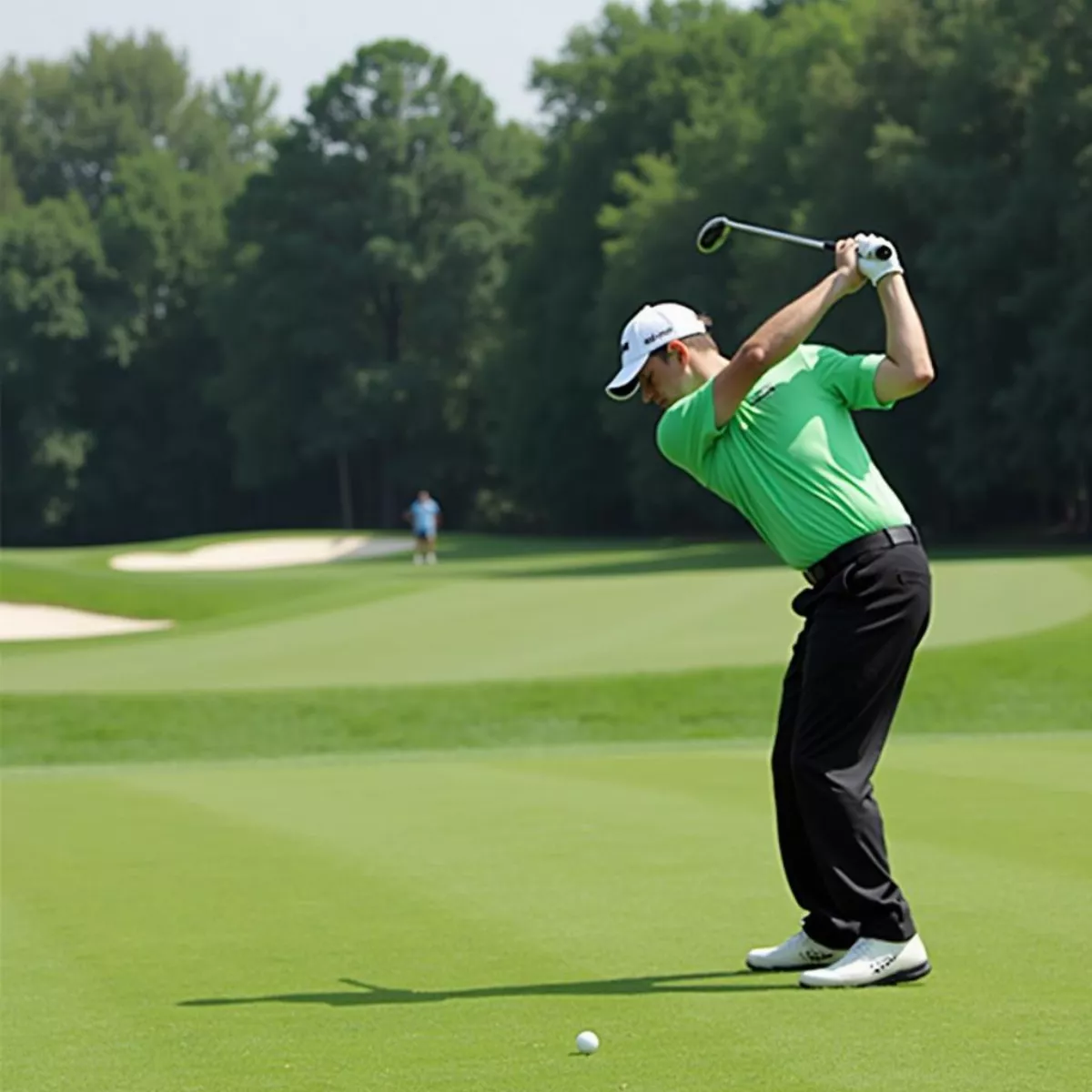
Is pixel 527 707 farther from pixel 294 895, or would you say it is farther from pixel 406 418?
pixel 406 418

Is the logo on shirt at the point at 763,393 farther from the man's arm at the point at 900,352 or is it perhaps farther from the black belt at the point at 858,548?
the black belt at the point at 858,548

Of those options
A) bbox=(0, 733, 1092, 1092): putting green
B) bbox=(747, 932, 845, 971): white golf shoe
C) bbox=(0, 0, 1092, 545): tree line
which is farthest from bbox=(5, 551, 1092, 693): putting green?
bbox=(0, 0, 1092, 545): tree line

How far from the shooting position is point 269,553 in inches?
2400

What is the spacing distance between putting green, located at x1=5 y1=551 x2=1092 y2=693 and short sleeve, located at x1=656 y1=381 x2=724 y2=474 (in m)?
12.3

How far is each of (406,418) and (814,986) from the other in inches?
2966

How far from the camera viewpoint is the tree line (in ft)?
176

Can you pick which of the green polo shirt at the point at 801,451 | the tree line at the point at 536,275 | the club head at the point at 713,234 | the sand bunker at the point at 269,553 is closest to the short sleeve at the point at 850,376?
the green polo shirt at the point at 801,451

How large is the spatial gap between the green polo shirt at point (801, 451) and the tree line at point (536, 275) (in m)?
46.5

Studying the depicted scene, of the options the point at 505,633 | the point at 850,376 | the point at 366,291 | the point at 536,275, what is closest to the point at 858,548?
the point at 850,376

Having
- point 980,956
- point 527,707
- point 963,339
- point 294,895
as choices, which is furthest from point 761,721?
point 963,339

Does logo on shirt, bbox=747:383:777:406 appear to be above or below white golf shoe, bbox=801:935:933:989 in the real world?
above

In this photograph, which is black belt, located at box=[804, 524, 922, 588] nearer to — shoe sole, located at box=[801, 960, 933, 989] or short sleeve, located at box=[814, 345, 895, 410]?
short sleeve, located at box=[814, 345, 895, 410]

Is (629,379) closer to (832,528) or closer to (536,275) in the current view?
(832,528)

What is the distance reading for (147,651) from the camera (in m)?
22.5
